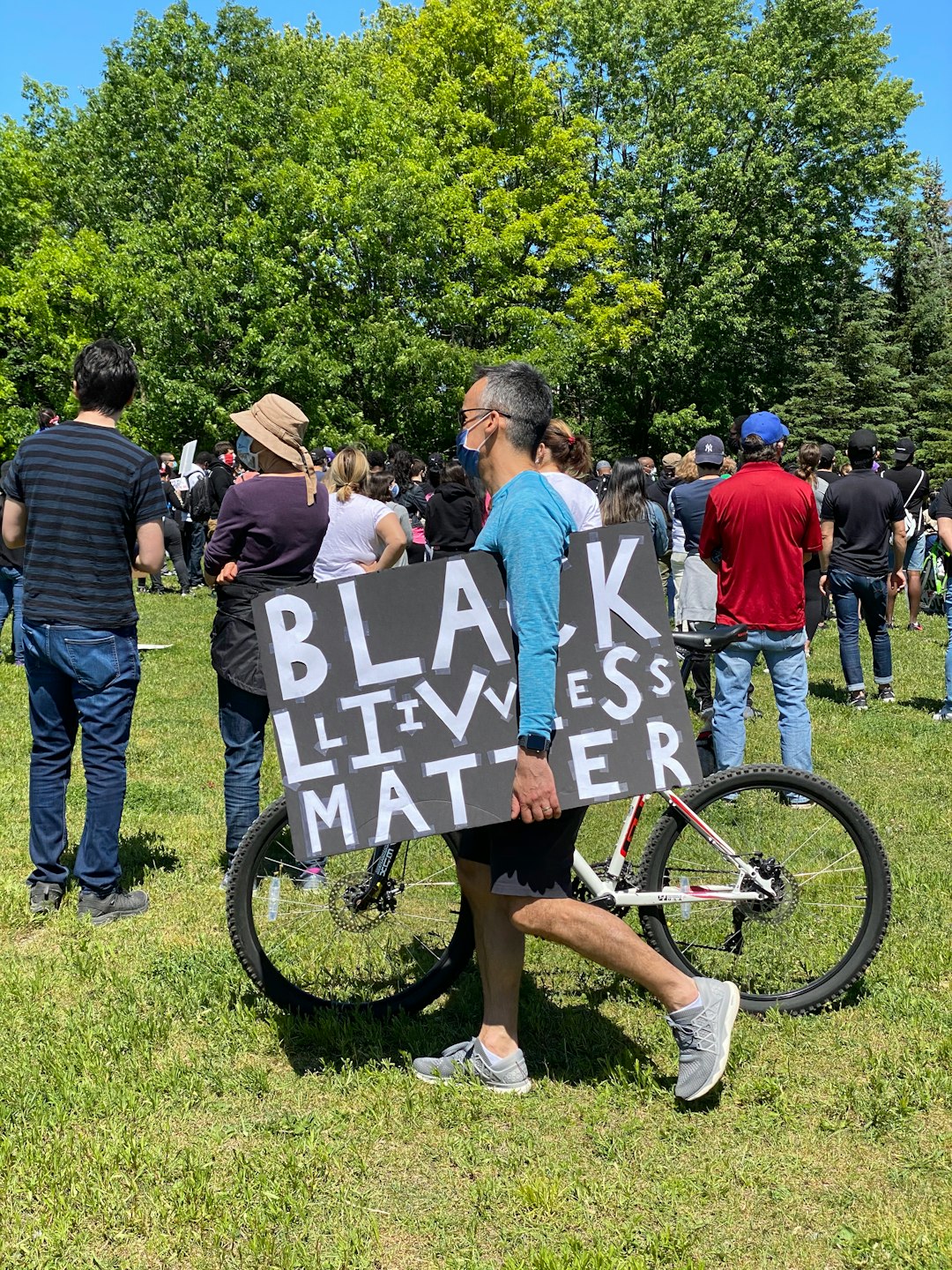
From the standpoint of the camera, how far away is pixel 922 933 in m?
4.82

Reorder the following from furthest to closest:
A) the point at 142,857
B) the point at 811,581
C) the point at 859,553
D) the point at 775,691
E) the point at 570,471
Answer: the point at 859,553, the point at 811,581, the point at 570,471, the point at 775,691, the point at 142,857

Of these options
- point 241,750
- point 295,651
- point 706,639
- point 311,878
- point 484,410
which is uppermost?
point 484,410

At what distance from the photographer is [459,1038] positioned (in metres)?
4.05

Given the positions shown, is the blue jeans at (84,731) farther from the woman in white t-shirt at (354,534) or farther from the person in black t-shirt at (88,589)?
the woman in white t-shirt at (354,534)

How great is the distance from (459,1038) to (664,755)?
4.18ft

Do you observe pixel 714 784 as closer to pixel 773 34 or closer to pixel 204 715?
pixel 204 715

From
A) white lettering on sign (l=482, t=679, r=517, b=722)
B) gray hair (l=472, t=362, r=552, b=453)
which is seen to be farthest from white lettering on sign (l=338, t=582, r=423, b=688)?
gray hair (l=472, t=362, r=552, b=453)

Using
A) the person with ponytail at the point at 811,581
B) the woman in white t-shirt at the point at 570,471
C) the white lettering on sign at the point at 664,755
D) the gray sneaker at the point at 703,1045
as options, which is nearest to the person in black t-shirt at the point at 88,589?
Answer: the woman in white t-shirt at the point at 570,471

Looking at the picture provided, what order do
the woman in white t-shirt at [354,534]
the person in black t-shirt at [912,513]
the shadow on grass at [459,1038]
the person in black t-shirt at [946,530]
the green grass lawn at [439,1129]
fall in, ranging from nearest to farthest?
the green grass lawn at [439,1129] < the shadow on grass at [459,1038] < the woman in white t-shirt at [354,534] < the person in black t-shirt at [946,530] < the person in black t-shirt at [912,513]

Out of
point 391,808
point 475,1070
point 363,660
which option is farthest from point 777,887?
point 363,660

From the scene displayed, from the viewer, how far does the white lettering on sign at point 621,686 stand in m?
3.62

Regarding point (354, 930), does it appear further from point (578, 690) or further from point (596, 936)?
point (578, 690)

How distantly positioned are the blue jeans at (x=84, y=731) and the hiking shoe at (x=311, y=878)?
4.54 ft

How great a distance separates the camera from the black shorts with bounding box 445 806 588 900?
3.45 m
